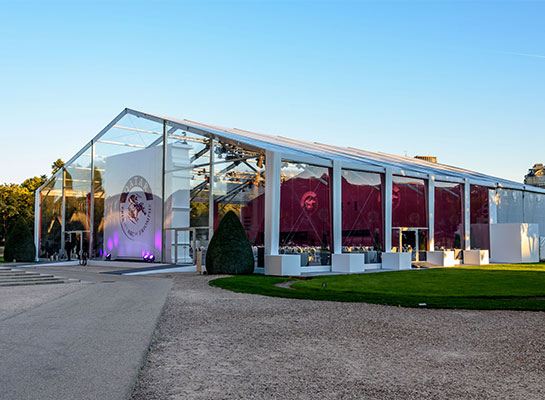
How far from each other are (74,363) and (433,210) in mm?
21239

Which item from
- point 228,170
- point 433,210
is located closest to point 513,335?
point 228,170

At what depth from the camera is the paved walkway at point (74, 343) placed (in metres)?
4.41

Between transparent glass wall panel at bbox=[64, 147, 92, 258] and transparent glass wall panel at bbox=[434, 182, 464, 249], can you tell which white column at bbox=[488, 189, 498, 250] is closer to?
transparent glass wall panel at bbox=[434, 182, 464, 249]

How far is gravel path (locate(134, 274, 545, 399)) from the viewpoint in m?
4.52

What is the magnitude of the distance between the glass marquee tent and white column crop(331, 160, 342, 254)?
4 cm

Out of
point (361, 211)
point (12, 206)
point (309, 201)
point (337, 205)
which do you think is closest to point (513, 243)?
point (361, 211)

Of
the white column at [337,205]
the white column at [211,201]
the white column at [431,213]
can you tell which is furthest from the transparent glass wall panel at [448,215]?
the white column at [211,201]

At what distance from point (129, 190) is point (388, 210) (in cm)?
1277

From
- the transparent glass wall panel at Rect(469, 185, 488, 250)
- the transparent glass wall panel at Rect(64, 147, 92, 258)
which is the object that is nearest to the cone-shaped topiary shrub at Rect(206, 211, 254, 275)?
the transparent glass wall panel at Rect(64, 147, 92, 258)

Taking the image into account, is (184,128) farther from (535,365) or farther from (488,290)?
(535,365)

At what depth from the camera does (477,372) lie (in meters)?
5.10

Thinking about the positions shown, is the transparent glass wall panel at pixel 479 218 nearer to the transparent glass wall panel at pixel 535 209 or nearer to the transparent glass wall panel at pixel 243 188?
the transparent glass wall panel at pixel 535 209

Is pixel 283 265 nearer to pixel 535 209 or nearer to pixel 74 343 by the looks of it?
pixel 74 343

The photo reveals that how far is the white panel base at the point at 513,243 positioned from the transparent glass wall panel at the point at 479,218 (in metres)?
0.42
